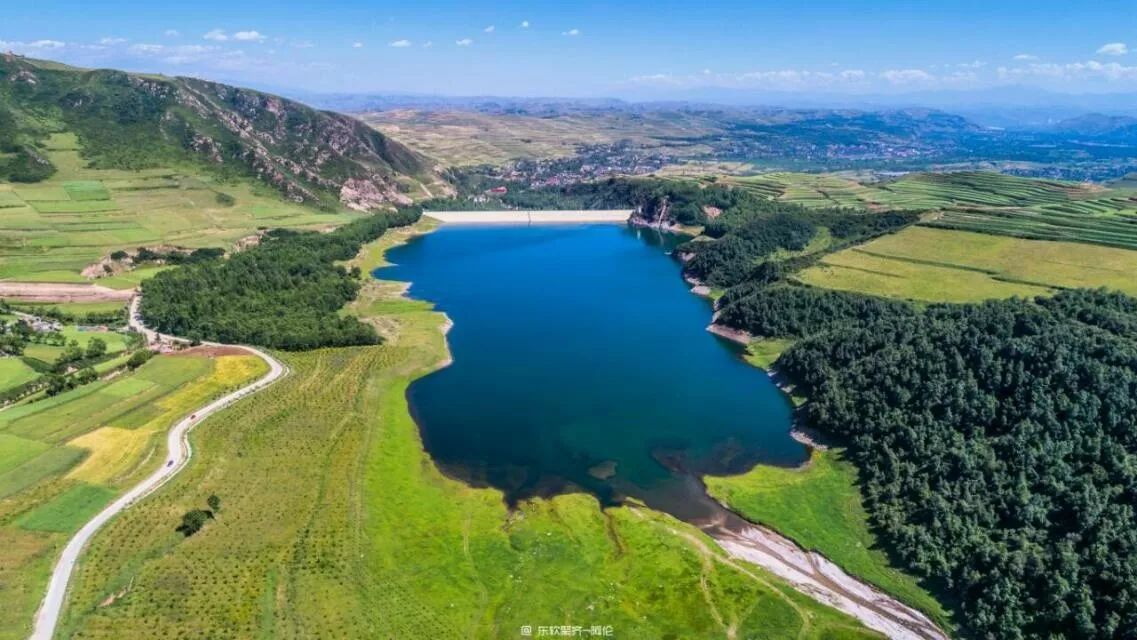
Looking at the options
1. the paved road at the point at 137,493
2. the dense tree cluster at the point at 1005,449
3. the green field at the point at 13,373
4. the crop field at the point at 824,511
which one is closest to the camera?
the paved road at the point at 137,493

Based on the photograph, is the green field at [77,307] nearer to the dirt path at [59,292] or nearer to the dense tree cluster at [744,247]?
the dirt path at [59,292]

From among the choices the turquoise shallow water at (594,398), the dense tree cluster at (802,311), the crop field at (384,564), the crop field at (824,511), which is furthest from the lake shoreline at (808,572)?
the dense tree cluster at (802,311)

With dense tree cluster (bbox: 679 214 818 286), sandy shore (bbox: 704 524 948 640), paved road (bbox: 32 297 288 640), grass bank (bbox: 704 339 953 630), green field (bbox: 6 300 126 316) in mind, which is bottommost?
sandy shore (bbox: 704 524 948 640)

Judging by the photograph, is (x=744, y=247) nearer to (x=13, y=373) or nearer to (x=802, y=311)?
(x=802, y=311)

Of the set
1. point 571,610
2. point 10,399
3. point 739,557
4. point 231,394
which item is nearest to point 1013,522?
point 739,557

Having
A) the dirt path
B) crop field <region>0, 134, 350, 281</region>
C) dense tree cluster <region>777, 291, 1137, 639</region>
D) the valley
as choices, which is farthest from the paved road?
dense tree cluster <region>777, 291, 1137, 639</region>

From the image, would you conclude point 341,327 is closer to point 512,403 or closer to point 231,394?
point 231,394

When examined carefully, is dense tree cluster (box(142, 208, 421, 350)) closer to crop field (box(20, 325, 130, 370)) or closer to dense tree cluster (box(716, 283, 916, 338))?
crop field (box(20, 325, 130, 370))
